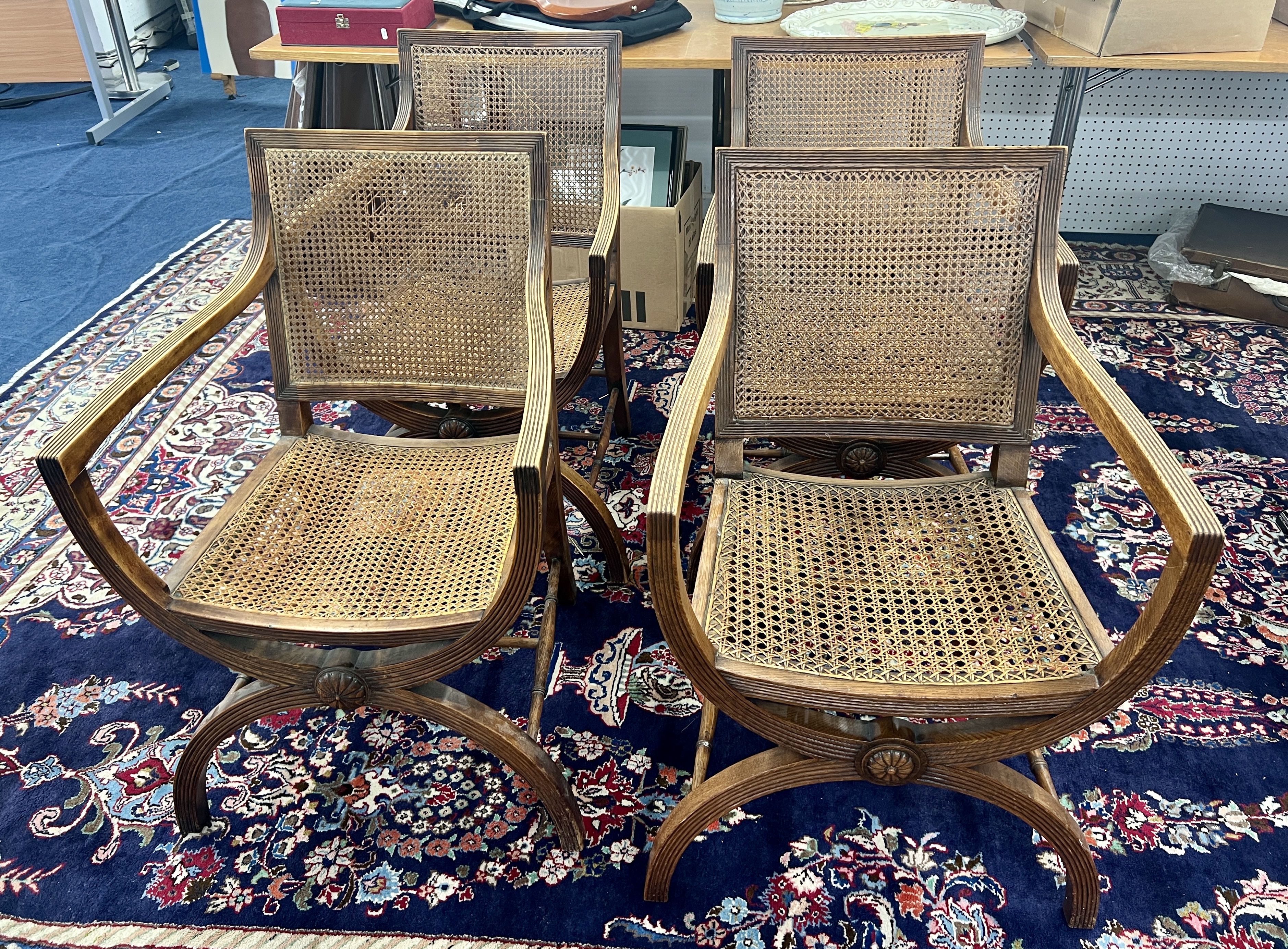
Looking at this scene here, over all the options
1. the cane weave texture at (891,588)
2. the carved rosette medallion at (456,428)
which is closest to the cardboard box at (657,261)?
the carved rosette medallion at (456,428)

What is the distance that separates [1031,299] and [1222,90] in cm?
232

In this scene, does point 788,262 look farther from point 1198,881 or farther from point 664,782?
point 1198,881

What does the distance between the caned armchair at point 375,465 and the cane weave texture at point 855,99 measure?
0.80 meters

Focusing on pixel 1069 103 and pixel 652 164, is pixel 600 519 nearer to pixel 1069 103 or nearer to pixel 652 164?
pixel 652 164

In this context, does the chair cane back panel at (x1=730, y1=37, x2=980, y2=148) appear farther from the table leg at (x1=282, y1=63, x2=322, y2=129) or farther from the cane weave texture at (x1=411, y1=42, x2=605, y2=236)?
the table leg at (x1=282, y1=63, x2=322, y2=129)

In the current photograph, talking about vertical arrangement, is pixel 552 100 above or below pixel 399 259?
above

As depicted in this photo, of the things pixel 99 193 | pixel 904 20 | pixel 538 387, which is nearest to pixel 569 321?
pixel 538 387

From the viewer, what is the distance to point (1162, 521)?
41.6 inches

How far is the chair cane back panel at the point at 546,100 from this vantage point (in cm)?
206

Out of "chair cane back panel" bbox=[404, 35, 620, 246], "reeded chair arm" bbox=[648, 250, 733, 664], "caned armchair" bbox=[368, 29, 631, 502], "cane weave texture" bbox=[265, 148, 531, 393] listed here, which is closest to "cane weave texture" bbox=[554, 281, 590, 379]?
"caned armchair" bbox=[368, 29, 631, 502]

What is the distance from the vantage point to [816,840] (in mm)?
1430

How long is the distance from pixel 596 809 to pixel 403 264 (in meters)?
0.93

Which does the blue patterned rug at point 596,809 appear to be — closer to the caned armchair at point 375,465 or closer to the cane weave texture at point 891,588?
the caned armchair at point 375,465

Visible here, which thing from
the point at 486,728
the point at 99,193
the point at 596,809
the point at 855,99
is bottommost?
the point at 596,809
